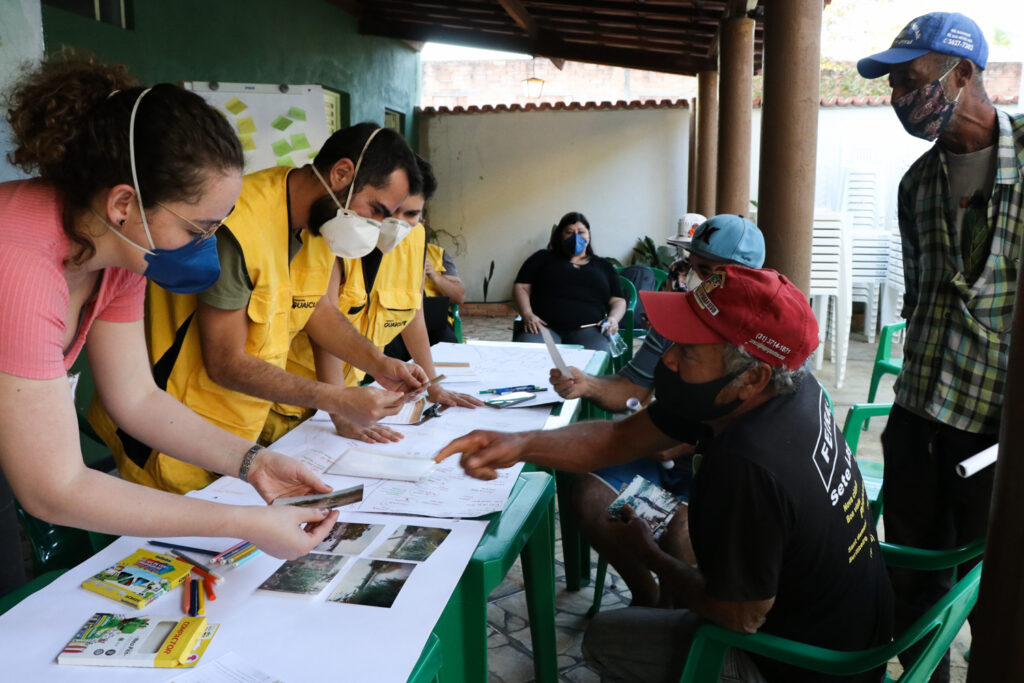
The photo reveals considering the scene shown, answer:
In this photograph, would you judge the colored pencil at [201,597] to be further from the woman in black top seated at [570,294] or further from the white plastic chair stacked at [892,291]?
the white plastic chair stacked at [892,291]

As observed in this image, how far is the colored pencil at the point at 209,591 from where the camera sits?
1.33 m

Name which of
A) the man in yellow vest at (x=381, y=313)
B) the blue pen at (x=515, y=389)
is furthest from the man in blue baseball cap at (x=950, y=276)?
the man in yellow vest at (x=381, y=313)

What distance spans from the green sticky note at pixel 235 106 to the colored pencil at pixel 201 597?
440cm

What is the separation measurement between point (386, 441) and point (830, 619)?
1.24 meters

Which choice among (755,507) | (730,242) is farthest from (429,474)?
(730,242)

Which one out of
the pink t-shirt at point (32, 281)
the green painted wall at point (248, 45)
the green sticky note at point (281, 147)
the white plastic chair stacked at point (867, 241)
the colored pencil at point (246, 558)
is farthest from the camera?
the white plastic chair stacked at point (867, 241)

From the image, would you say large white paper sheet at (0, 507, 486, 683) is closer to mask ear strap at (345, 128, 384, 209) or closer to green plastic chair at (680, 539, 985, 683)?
green plastic chair at (680, 539, 985, 683)

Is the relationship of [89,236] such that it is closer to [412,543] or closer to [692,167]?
[412,543]

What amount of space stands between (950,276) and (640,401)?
124 cm

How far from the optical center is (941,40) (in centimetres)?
201

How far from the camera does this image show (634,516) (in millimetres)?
1937

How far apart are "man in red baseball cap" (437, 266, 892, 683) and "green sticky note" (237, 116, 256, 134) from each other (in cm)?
420

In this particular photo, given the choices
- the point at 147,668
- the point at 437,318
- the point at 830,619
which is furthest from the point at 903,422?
the point at 437,318

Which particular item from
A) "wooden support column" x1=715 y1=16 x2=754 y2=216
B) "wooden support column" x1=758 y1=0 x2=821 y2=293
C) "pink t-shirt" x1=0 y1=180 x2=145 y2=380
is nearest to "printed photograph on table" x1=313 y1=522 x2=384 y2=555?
"pink t-shirt" x1=0 y1=180 x2=145 y2=380
